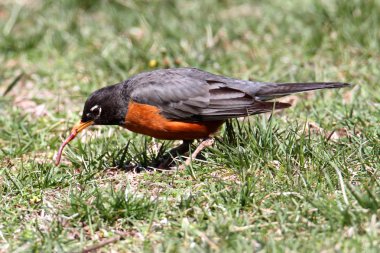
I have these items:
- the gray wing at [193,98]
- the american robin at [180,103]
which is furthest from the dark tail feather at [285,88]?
the gray wing at [193,98]

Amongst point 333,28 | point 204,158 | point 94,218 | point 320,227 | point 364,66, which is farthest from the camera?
point 333,28

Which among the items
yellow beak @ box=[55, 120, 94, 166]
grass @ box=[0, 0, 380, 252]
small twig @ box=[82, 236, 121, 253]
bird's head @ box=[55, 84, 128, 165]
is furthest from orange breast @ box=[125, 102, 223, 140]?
small twig @ box=[82, 236, 121, 253]

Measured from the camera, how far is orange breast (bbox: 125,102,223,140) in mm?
6191

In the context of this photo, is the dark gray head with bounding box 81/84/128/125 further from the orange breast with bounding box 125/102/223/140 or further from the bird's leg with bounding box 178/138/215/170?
the bird's leg with bounding box 178/138/215/170

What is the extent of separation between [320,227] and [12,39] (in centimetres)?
604

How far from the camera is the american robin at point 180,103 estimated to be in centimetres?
623

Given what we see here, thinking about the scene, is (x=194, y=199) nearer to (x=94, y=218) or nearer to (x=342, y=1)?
(x=94, y=218)

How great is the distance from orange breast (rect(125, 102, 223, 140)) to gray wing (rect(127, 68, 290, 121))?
0.05 m

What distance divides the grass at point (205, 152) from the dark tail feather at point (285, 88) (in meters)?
0.30

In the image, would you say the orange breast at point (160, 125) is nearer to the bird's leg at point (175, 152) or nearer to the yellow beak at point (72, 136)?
the bird's leg at point (175, 152)

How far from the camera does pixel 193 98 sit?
20.9 feet

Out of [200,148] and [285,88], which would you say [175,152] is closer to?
[200,148]

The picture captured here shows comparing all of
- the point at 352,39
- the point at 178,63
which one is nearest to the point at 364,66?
the point at 352,39

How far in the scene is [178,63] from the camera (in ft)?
27.8
